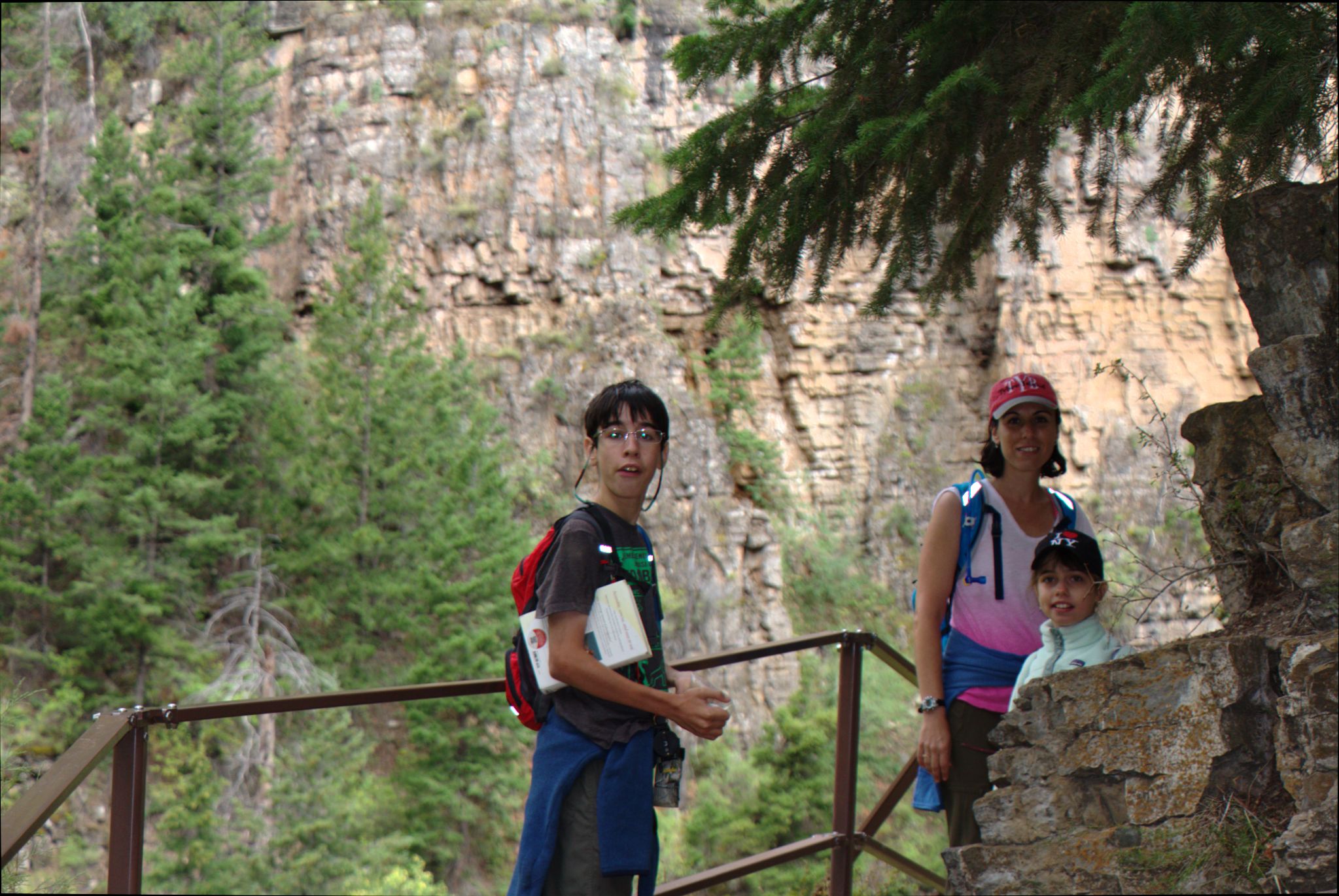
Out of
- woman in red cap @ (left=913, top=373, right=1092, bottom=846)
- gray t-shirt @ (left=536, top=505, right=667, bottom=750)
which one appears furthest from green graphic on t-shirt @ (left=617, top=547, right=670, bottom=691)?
woman in red cap @ (left=913, top=373, right=1092, bottom=846)

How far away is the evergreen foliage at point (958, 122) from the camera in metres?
2.27

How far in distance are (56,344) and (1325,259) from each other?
18.0 meters

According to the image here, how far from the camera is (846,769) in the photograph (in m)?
3.26

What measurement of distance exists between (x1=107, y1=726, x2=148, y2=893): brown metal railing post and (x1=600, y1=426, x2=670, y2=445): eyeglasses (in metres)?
0.94

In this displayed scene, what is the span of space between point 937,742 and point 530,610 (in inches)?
38.6

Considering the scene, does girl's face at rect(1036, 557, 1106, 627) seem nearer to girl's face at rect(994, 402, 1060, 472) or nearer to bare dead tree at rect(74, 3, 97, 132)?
girl's face at rect(994, 402, 1060, 472)

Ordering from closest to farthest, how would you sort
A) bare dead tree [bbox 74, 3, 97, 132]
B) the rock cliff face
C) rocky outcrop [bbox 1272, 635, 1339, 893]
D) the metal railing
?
1. the metal railing
2. rocky outcrop [bbox 1272, 635, 1339, 893]
3. the rock cliff face
4. bare dead tree [bbox 74, 3, 97, 132]

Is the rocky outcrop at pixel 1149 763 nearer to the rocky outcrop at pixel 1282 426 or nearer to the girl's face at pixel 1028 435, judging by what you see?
the rocky outcrop at pixel 1282 426

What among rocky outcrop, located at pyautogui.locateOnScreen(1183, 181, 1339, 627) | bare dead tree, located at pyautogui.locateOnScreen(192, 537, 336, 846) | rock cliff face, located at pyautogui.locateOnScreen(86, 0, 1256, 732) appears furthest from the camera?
rock cliff face, located at pyautogui.locateOnScreen(86, 0, 1256, 732)

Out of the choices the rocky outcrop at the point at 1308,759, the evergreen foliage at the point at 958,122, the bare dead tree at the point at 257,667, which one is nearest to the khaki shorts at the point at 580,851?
the rocky outcrop at the point at 1308,759

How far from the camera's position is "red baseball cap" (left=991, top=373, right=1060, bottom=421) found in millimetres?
2514

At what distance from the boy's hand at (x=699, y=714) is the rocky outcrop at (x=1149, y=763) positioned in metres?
0.69

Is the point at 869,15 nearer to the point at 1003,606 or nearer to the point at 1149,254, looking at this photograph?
the point at 1003,606

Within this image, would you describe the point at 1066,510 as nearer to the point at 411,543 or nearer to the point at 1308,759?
the point at 1308,759
